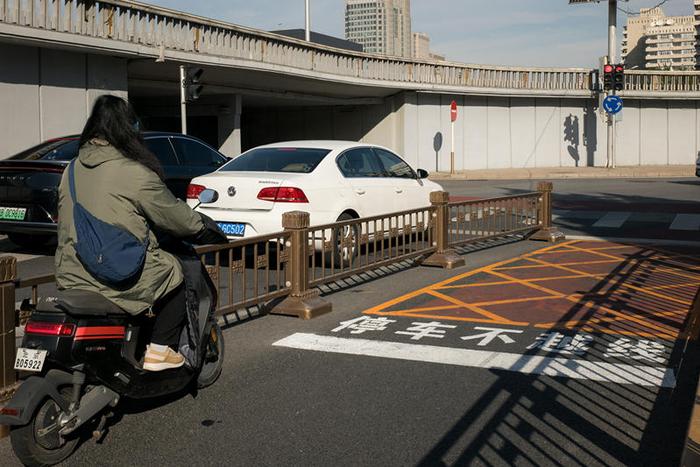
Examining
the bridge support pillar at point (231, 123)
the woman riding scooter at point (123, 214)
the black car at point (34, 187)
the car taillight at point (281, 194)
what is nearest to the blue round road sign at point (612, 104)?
the bridge support pillar at point (231, 123)

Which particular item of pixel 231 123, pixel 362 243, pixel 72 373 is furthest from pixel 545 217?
pixel 231 123

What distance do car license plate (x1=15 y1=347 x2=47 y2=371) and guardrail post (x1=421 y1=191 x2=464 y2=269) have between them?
7.04m

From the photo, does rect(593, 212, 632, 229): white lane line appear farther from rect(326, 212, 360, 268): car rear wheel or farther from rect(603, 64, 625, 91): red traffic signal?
rect(603, 64, 625, 91): red traffic signal

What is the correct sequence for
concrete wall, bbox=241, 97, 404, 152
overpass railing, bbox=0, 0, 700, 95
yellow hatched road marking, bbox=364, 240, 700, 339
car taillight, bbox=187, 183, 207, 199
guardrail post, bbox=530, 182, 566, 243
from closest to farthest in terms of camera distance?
yellow hatched road marking, bbox=364, 240, 700, 339 → car taillight, bbox=187, 183, 207, 199 → guardrail post, bbox=530, 182, 566, 243 → overpass railing, bbox=0, 0, 700, 95 → concrete wall, bbox=241, 97, 404, 152

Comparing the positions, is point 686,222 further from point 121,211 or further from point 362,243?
point 121,211

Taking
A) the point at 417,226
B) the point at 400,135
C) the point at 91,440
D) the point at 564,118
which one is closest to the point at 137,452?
the point at 91,440

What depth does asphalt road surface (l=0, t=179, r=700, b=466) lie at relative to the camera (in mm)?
4352

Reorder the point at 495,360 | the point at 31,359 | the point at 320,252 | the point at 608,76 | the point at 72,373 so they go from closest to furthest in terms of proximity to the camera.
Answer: the point at 31,359
the point at 72,373
the point at 495,360
the point at 320,252
the point at 608,76

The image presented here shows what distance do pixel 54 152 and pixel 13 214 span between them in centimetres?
106

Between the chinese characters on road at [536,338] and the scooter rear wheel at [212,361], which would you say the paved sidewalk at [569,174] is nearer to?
the chinese characters on road at [536,338]

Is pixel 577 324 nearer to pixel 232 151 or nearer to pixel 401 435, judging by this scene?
pixel 401 435

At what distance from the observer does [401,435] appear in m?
4.55

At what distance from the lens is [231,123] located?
29500 millimetres

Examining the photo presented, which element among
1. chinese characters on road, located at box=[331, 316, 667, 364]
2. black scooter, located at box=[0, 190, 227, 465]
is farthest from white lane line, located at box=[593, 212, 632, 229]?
black scooter, located at box=[0, 190, 227, 465]
